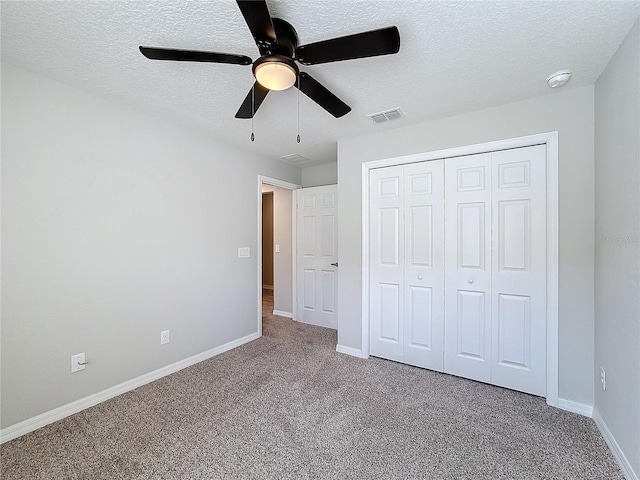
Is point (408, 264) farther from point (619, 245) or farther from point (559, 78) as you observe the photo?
point (559, 78)

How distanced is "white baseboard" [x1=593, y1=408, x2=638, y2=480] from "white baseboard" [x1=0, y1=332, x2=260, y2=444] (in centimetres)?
318

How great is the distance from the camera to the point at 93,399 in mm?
2211

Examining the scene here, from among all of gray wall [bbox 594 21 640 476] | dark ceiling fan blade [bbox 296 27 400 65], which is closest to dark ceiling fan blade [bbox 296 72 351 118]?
dark ceiling fan blade [bbox 296 27 400 65]

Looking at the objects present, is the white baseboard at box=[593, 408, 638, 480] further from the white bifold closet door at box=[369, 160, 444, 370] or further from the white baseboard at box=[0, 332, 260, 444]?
the white baseboard at box=[0, 332, 260, 444]

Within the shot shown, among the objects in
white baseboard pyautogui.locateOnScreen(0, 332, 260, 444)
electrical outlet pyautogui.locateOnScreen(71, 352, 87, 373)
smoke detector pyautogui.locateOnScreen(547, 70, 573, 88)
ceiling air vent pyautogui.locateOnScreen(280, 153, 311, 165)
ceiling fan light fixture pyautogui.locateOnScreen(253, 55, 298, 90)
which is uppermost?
ceiling air vent pyautogui.locateOnScreen(280, 153, 311, 165)

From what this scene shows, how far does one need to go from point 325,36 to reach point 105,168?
1.96 m

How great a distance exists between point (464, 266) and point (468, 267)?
0.11ft

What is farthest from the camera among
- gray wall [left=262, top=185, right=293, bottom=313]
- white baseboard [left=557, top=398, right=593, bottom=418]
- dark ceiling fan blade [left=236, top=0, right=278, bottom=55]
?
gray wall [left=262, top=185, right=293, bottom=313]

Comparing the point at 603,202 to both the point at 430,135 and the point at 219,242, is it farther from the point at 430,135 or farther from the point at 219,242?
Answer: the point at 219,242

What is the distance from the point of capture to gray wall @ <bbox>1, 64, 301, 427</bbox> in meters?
1.88

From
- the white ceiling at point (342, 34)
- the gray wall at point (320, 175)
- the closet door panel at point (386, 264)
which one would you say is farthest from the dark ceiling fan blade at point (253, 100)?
the gray wall at point (320, 175)

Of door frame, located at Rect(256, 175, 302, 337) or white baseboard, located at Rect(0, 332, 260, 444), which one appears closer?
white baseboard, located at Rect(0, 332, 260, 444)

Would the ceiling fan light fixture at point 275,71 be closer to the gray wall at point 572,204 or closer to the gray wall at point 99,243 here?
the gray wall at point 99,243

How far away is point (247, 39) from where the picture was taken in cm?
160
